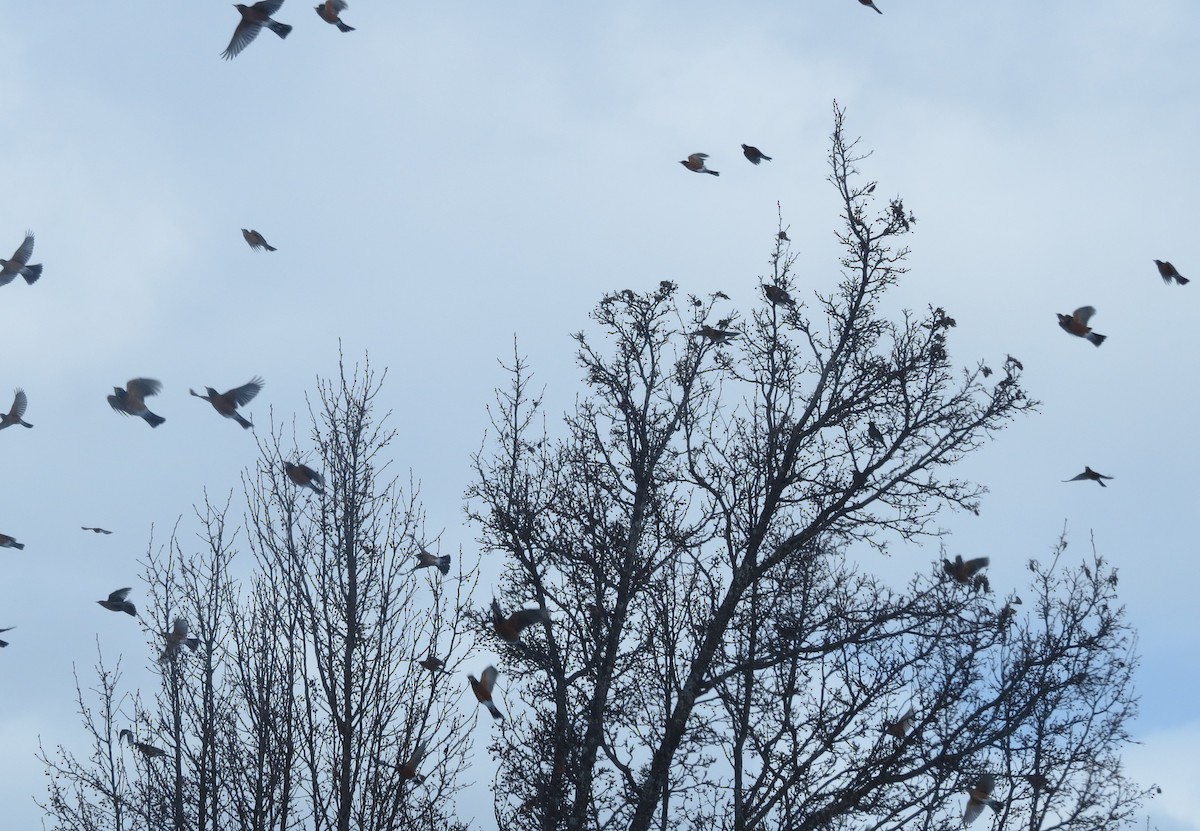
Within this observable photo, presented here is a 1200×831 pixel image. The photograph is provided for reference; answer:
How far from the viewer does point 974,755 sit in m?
10.2

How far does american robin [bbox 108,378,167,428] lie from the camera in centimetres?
1168

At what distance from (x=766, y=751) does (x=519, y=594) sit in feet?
12.8

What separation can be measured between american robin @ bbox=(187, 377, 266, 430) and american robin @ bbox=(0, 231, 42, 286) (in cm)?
366

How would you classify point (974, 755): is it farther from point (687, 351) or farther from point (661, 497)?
point (687, 351)

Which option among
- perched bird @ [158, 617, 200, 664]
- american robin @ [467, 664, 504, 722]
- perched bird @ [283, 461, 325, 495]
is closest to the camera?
american robin @ [467, 664, 504, 722]

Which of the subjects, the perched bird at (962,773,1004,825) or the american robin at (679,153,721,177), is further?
the american robin at (679,153,721,177)

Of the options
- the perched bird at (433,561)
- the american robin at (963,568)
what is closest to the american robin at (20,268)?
the perched bird at (433,561)

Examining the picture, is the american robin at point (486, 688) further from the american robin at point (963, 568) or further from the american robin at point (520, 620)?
the american robin at point (963, 568)

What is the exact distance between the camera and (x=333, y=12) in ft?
39.4

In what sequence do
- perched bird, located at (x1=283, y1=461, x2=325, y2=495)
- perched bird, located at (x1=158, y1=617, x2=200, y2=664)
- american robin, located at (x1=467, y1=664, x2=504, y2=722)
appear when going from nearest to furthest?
american robin, located at (x1=467, y1=664, x2=504, y2=722) < perched bird, located at (x1=283, y1=461, x2=325, y2=495) < perched bird, located at (x1=158, y1=617, x2=200, y2=664)

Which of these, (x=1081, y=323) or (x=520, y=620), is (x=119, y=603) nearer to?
(x=520, y=620)

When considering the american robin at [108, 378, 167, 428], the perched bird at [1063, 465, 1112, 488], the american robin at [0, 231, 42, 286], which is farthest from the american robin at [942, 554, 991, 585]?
the american robin at [0, 231, 42, 286]

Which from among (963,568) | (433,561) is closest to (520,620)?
(433,561)

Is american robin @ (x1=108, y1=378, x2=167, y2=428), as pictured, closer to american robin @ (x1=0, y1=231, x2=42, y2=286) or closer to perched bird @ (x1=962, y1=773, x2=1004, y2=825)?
american robin @ (x1=0, y1=231, x2=42, y2=286)
